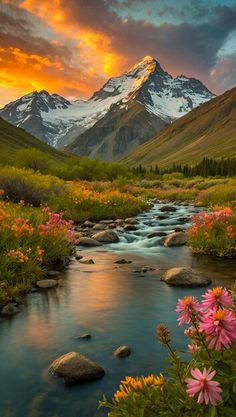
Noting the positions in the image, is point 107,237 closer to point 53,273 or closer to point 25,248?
point 53,273

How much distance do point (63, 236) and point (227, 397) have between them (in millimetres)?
12349

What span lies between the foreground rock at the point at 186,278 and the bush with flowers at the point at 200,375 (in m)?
8.63

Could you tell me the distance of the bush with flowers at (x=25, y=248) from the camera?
11.1 meters

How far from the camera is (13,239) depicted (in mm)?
12227

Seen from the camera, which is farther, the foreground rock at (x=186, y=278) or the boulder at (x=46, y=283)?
the foreground rock at (x=186, y=278)

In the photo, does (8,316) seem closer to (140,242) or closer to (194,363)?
(194,363)

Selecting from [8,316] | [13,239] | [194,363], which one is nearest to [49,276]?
[13,239]

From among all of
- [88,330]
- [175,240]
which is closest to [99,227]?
[175,240]

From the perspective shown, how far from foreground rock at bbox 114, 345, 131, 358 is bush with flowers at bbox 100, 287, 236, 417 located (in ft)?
12.9

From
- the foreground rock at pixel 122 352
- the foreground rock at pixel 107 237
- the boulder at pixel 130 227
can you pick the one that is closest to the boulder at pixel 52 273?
the foreground rock at pixel 122 352

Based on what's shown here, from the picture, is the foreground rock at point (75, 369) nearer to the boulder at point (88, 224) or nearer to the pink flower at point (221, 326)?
the pink flower at point (221, 326)

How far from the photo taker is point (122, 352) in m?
7.72

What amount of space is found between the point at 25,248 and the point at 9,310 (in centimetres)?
251

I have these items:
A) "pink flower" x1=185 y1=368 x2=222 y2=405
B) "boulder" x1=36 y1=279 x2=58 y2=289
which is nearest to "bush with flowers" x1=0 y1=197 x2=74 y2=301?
"boulder" x1=36 y1=279 x2=58 y2=289
